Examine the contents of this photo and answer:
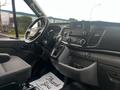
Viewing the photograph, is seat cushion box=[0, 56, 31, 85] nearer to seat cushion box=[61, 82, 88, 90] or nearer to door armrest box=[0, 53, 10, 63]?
door armrest box=[0, 53, 10, 63]

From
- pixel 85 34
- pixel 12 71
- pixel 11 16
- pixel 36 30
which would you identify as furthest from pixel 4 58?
pixel 85 34

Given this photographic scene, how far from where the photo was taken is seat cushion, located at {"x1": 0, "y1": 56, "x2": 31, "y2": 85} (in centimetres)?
155

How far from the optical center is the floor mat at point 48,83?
2139 millimetres

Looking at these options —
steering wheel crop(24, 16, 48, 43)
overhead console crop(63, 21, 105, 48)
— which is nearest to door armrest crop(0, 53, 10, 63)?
steering wheel crop(24, 16, 48, 43)

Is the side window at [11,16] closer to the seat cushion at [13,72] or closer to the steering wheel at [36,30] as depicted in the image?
the steering wheel at [36,30]

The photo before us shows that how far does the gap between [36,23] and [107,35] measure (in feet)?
4.04

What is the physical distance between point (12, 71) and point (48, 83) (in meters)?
0.67

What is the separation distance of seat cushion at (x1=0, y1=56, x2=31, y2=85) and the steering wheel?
16.3 inches

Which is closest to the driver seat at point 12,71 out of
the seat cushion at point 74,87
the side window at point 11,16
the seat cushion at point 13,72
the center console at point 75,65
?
the seat cushion at point 13,72

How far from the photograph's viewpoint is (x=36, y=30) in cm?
230

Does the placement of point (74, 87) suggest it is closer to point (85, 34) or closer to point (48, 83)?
point (48, 83)

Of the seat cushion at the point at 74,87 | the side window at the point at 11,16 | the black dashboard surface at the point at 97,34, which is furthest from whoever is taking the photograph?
the side window at the point at 11,16

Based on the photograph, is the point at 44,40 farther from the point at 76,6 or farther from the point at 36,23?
the point at 76,6

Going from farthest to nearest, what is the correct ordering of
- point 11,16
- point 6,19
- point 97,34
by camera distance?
point 6,19 → point 11,16 → point 97,34
